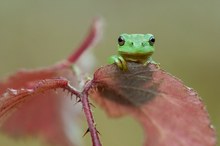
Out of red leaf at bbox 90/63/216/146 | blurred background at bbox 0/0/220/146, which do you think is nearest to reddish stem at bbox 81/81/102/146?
red leaf at bbox 90/63/216/146

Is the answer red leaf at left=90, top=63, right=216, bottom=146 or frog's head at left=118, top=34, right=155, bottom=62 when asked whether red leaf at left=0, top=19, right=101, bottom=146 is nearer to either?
frog's head at left=118, top=34, right=155, bottom=62

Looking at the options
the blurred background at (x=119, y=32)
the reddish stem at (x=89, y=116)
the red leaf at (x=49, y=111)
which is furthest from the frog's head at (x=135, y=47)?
the blurred background at (x=119, y=32)

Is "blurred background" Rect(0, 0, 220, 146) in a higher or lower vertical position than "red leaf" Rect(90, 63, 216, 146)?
lower

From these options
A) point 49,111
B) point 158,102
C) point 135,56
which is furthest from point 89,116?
point 49,111

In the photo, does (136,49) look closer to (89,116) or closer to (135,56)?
(135,56)

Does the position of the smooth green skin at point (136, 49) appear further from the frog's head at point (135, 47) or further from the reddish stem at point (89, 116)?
the reddish stem at point (89, 116)

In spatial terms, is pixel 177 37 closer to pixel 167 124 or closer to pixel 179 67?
pixel 179 67

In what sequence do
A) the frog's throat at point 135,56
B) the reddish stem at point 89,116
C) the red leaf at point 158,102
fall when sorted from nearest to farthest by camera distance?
the reddish stem at point 89,116
the red leaf at point 158,102
the frog's throat at point 135,56

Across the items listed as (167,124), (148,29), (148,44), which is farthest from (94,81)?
(148,29)
